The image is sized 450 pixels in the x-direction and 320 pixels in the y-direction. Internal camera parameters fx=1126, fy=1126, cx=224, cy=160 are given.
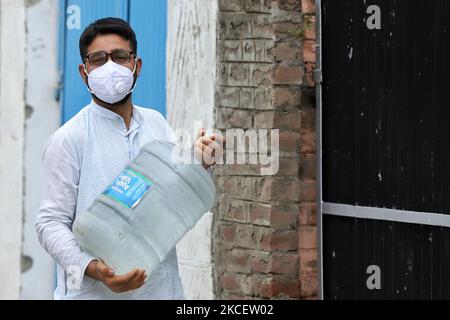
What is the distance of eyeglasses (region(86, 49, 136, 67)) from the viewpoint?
3795mm

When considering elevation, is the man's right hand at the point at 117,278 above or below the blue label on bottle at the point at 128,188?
below

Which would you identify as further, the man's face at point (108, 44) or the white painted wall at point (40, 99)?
the white painted wall at point (40, 99)

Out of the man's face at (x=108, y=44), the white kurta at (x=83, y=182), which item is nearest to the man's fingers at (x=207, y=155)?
the white kurta at (x=83, y=182)

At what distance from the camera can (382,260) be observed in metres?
4.83

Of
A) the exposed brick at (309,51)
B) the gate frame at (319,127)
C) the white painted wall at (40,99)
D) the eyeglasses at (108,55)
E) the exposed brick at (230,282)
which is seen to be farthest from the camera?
the white painted wall at (40,99)

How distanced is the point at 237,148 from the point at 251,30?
1.87ft

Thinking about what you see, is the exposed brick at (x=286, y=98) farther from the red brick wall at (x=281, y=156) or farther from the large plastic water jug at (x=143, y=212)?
the large plastic water jug at (x=143, y=212)

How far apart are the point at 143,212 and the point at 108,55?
56cm

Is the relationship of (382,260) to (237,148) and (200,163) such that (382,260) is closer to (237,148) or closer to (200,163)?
(237,148)

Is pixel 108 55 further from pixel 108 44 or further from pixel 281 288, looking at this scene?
pixel 281 288

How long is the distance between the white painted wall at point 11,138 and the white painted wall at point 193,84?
1430 millimetres

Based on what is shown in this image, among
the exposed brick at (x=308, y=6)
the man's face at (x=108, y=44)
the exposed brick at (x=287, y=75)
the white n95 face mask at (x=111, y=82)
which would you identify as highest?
the exposed brick at (x=308, y=6)

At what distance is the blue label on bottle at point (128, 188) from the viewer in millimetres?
3545
